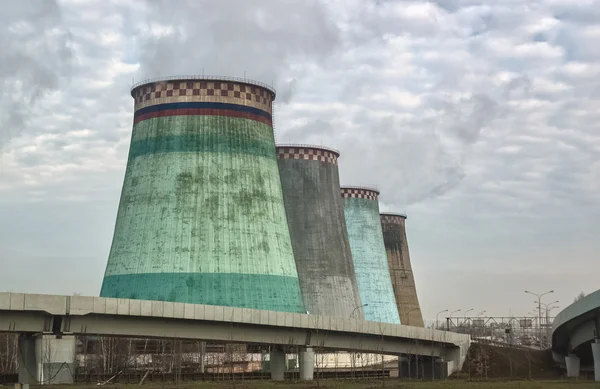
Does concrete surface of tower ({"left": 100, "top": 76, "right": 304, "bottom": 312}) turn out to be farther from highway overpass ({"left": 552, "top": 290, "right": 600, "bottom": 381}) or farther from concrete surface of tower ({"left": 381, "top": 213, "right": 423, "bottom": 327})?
concrete surface of tower ({"left": 381, "top": 213, "right": 423, "bottom": 327})

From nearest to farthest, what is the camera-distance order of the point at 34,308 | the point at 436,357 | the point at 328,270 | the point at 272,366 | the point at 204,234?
the point at 34,308, the point at 272,366, the point at 204,234, the point at 436,357, the point at 328,270

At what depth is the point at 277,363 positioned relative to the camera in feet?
127

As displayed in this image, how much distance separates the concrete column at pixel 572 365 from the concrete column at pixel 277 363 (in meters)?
15.9

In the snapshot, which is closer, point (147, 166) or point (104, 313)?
point (104, 313)

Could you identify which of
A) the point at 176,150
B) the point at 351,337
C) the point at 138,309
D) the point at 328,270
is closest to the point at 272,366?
the point at 351,337

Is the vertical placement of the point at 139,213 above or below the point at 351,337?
above

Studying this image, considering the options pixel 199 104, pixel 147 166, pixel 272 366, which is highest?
pixel 199 104

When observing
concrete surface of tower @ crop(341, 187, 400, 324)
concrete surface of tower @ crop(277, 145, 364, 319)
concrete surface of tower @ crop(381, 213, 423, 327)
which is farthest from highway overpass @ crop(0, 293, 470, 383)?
concrete surface of tower @ crop(381, 213, 423, 327)

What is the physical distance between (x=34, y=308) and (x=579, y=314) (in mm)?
21069

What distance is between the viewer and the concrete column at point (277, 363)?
3869 centimetres

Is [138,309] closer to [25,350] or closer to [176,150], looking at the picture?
[25,350]

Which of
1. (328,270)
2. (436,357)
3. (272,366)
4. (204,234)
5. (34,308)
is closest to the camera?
(34,308)

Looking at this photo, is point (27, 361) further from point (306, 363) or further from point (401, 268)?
point (401, 268)

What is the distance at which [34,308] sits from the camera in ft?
96.8
